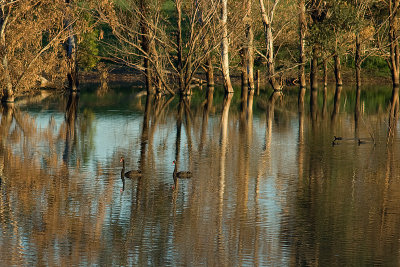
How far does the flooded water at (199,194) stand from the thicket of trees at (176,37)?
931 centimetres

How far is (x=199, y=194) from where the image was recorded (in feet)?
61.1

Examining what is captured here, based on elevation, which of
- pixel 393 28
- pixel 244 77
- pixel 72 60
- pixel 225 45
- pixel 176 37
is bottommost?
pixel 244 77

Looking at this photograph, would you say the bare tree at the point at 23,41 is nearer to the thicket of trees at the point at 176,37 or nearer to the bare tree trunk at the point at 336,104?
the thicket of trees at the point at 176,37

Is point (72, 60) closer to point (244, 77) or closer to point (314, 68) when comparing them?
point (244, 77)

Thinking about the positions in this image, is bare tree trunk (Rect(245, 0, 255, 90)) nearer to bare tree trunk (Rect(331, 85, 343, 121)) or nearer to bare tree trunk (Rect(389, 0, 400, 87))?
bare tree trunk (Rect(331, 85, 343, 121))

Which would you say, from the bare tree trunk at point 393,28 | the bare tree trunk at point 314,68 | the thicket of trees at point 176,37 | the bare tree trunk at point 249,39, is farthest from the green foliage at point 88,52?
the bare tree trunk at point 393,28

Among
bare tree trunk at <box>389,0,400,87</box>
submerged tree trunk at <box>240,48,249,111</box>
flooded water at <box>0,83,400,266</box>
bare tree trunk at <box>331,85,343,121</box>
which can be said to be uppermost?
bare tree trunk at <box>389,0,400,87</box>

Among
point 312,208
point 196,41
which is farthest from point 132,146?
point 196,41

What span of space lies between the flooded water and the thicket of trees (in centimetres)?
931

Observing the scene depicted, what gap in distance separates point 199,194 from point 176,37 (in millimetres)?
35923

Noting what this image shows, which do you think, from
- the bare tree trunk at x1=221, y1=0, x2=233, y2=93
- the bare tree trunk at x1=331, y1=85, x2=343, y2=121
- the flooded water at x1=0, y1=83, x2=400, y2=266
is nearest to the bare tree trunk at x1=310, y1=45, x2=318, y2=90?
the bare tree trunk at x1=331, y1=85, x2=343, y2=121

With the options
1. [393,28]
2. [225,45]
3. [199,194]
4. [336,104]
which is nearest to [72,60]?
[225,45]

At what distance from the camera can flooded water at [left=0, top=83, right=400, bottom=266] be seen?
13625 millimetres

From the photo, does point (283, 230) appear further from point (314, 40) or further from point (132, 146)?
point (314, 40)
